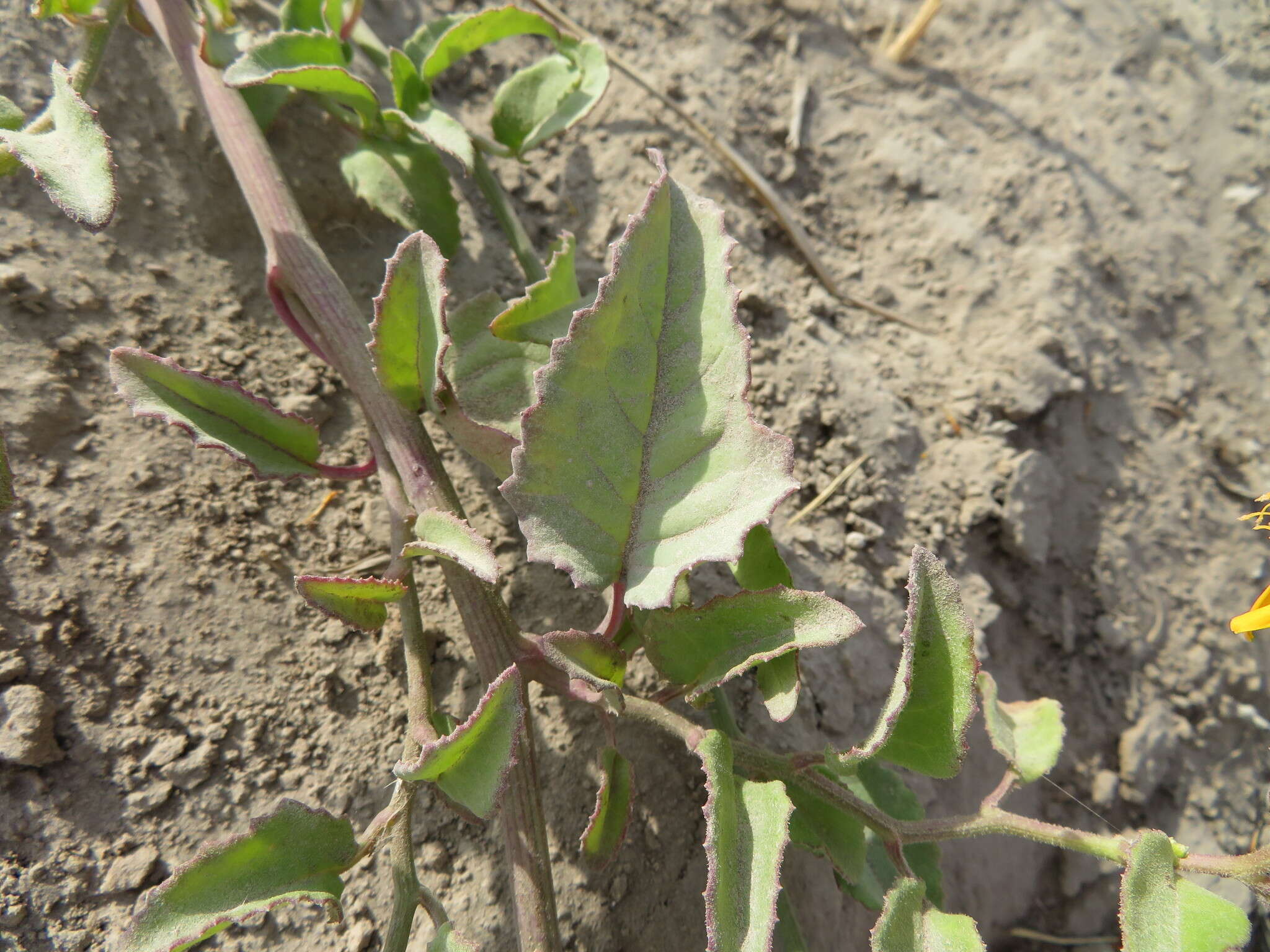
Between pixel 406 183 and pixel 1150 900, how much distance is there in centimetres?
150

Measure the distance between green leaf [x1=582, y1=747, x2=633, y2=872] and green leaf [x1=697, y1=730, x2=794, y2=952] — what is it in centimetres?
17

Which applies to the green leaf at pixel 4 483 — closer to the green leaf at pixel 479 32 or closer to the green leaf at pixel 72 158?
the green leaf at pixel 72 158

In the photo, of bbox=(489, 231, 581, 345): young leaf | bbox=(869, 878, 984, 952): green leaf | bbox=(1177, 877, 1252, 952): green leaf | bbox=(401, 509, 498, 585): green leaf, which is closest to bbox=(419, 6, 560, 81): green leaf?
bbox=(489, 231, 581, 345): young leaf

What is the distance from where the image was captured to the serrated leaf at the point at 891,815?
49.2 inches

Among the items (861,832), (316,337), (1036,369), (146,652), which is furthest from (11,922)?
(1036,369)

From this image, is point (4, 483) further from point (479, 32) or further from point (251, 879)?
point (479, 32)

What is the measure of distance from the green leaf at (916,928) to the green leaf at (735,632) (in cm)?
31

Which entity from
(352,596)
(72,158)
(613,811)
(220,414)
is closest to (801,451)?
(613,811)

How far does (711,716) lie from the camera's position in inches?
47.9

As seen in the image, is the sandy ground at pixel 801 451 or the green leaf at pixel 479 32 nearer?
the sandy ground at pixel 801 451

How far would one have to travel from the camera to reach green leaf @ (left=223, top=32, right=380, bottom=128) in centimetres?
117

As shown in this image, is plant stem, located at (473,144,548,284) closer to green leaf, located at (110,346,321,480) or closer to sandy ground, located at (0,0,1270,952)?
sandy ground, located at (0,0,1270,952)

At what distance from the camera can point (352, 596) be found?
1.04 meters

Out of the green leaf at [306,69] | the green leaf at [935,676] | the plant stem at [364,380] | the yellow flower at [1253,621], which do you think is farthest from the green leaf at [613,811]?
the green leaf at [306,69]
